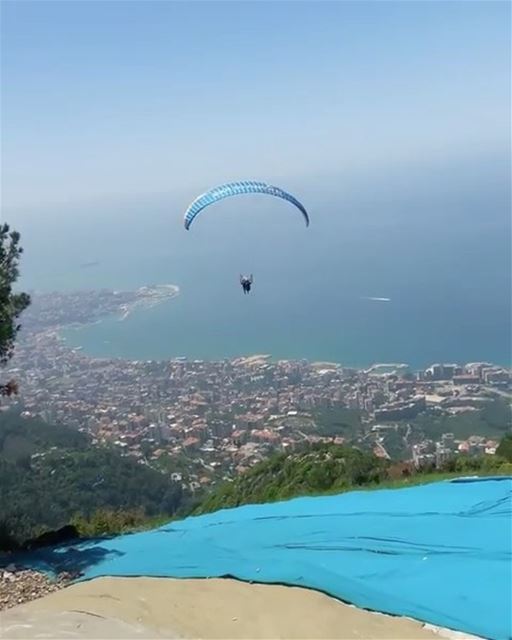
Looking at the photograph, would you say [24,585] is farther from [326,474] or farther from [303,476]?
[326,474]

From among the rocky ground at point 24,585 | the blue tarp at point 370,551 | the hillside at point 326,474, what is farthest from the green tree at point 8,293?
the hillside at point 326,474

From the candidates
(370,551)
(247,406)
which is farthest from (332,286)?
(370,551)

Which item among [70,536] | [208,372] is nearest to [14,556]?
[70,536]

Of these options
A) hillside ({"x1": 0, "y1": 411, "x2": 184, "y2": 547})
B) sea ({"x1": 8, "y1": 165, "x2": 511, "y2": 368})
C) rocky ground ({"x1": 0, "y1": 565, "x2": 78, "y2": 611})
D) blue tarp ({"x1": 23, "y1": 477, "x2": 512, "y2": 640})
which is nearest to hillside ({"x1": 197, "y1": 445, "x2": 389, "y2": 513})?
blue tarp ({"x1": 23, "y1": 477, "x2": 512, "y2": 640})

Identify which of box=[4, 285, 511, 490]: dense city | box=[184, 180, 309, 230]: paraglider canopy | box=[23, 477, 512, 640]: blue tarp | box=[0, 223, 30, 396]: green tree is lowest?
box=[4, 285, 511, 490]: dense city

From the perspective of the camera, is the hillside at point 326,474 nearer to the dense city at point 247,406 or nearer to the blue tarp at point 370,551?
the blue tarp at point 370,551

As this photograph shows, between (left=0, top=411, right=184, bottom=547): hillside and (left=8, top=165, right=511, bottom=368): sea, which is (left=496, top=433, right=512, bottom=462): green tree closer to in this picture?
(left=0, top=411, right=184, bottom=547): hillside

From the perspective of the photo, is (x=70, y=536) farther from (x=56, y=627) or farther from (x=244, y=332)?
(x=244, y=332)
